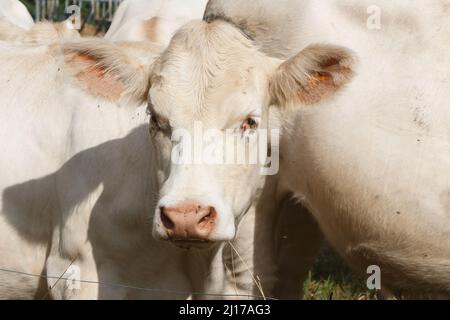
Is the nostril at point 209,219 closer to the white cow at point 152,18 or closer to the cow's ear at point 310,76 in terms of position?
the cow's ear at point 310,76

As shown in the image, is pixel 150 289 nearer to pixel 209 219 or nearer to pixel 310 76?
pixel 209 219

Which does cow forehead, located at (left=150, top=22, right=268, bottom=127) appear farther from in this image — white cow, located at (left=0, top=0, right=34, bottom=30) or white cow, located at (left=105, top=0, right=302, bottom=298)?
white cow, located at (left=0, top=0, right=34, bottom=30)

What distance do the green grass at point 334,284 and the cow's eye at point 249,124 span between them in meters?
2.24

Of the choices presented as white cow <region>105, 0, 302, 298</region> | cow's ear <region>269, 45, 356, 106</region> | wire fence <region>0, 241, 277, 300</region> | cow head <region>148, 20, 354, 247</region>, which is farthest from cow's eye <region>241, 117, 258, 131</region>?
wire fence <region>0, 241, 277, 300</region>

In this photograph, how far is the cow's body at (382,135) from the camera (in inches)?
181

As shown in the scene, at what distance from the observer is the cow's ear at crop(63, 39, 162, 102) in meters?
4.59

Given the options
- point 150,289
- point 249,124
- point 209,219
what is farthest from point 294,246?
point 209,219

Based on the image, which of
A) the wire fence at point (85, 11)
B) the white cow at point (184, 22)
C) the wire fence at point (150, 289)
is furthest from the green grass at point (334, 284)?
the wire fence at point (85, 11)

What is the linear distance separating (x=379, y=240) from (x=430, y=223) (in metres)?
0.27

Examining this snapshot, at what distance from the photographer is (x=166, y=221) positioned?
4.00 meters
